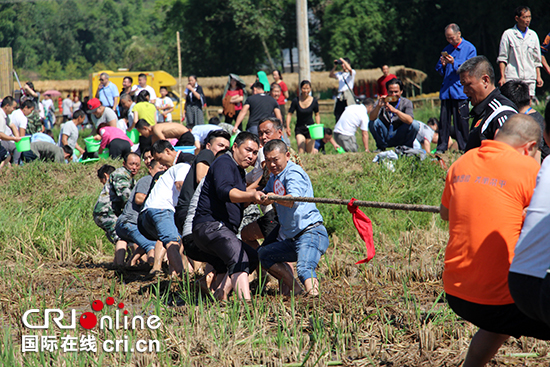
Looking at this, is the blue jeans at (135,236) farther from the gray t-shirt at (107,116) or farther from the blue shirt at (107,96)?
the blue shirt at (107,96)

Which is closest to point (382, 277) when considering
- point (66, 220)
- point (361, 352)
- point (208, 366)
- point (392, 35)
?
point (361, 352)

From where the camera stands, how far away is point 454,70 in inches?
342

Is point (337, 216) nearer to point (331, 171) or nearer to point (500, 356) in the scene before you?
point (331, 171)

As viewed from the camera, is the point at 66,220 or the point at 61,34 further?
the point at 61,34

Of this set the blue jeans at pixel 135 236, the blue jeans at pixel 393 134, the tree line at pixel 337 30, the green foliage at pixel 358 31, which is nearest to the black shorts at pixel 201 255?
the blue jeans at pixel 135 236

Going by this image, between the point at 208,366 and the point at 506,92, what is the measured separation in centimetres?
373

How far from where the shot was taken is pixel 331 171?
10.2 m

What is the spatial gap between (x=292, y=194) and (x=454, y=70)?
4.45 metres

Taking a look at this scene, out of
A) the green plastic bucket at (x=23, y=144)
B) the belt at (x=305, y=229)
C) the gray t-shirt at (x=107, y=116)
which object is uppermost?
the gray t-shirt at (x=107, y=116)

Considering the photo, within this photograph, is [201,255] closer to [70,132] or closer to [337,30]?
[70,132]

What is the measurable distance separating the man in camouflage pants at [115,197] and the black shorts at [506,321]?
5528 mm

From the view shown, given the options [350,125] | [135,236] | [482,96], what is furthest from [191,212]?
[350,125]

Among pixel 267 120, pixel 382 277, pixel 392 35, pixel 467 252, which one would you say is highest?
pixel 392 35

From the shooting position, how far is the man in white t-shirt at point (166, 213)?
678 cm
